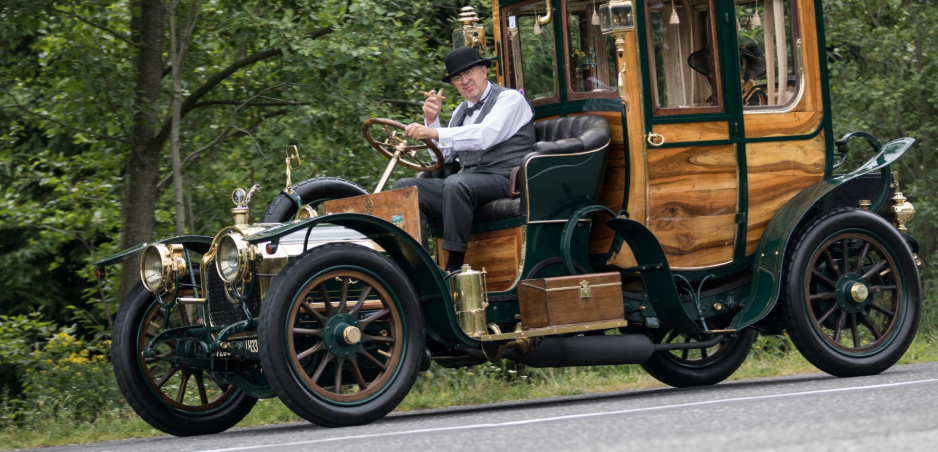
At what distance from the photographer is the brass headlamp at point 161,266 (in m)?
7.33

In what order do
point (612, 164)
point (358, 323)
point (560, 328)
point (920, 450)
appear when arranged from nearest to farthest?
point (920, 450), point (358, 323), point (560, 328), point (612, 164)

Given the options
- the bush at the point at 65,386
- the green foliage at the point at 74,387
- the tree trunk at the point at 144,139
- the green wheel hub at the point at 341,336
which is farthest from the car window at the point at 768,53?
the tree trunk at the point at 144,139

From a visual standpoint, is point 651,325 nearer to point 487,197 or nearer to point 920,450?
point 487,197

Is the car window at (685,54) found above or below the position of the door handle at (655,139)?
above

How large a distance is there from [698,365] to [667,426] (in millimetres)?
3697

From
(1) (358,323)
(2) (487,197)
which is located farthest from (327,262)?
(2) (487,197)

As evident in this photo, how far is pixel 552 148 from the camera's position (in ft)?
25.9

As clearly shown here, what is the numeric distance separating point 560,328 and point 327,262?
153cm

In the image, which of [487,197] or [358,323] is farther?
[487,197]

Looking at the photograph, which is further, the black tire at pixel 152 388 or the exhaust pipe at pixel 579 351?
the exhaust pipe at pixel 579 351

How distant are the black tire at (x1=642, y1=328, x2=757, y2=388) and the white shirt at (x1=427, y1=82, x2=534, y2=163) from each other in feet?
6.41

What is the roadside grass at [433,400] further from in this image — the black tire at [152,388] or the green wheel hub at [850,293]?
the green wheel hub at [850,293]

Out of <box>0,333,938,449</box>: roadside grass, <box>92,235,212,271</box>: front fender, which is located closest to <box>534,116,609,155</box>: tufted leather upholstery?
<box>0,333,938,449</box>: roadside grass

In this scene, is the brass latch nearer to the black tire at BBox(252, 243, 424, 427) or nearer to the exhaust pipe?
the exhaust pipe
